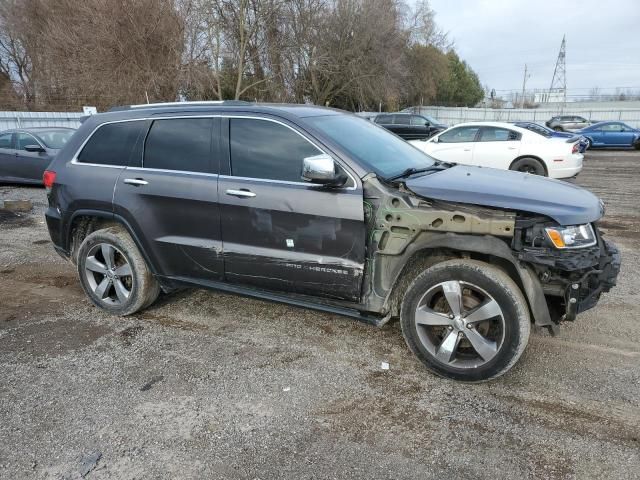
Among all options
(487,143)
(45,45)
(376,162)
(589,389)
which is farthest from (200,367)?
(45,45)

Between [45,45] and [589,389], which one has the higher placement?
[45,45]

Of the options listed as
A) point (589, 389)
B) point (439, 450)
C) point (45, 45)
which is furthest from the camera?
point (45, 45)

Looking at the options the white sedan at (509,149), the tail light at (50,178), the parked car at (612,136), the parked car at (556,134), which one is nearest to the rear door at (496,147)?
the white sedan at (509,149)

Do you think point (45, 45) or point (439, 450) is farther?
point (45, 45)

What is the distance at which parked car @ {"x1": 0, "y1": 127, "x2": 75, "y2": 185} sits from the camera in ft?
35.5

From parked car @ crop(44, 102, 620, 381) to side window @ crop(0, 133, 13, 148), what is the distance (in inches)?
328

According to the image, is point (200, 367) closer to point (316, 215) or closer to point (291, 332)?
point (291, 332)

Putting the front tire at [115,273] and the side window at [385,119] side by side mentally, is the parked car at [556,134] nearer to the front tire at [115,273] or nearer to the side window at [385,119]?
the side window at [385,119]

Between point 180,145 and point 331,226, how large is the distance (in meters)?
1.53

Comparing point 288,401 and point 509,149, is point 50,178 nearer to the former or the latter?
point 288,401

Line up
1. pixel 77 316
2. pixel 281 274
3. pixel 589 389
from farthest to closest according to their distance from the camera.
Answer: pixel 77 316 → pixel 281 274 → pixel 589 389

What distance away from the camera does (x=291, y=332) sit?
13.3ft

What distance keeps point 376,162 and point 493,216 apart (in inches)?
38.6

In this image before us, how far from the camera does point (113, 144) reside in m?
4.32
